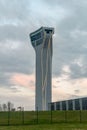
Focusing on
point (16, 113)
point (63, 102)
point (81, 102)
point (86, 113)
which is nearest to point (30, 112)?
point (16, 113)

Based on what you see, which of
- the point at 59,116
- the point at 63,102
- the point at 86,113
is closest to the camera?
the point at 59,116

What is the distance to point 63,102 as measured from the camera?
597ft

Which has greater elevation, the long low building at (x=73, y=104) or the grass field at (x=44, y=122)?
the long low building at (x=73, y=104)

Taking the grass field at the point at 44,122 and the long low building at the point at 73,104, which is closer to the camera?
the grass field at the point at 44,122

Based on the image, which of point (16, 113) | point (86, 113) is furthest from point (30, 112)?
point (86, 113)

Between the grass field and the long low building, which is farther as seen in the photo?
the long low building

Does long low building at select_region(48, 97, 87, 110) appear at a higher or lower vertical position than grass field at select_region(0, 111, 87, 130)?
higher

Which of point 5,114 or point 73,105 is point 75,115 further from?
point 73,105

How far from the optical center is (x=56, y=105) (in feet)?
630

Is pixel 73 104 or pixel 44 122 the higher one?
pixel 73 104

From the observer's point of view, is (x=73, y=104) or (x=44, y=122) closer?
(x=44, y=122)

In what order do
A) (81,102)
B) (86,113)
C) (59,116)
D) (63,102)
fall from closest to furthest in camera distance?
(59,116)
(86,113)
(81,102)
(63,102)

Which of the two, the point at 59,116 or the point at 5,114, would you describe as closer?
the point at 59,116

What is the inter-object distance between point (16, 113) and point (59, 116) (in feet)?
37.8
